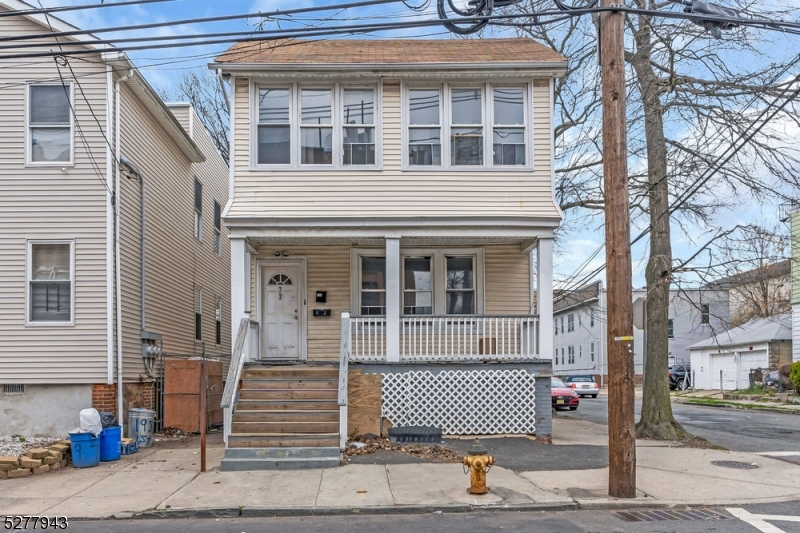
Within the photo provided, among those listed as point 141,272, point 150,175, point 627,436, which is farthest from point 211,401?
point 627,436

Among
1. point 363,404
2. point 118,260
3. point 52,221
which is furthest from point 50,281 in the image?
point 363,404

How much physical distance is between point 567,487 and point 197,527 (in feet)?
15.2

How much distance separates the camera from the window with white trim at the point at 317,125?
13.9 meters

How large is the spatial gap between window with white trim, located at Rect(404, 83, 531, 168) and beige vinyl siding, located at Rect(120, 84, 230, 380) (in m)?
5.78

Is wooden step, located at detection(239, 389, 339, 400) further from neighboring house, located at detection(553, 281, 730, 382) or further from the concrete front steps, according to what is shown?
neighboring house, located at detection(553, 281, 730, 382)

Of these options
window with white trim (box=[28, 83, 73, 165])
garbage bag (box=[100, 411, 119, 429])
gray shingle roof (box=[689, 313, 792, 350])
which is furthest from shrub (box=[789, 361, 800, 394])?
window with white trim (box=[28, 83, 73, 165])

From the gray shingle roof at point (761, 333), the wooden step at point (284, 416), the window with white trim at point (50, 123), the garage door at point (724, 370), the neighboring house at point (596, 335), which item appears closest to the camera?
the wooden step at point (284, 416)

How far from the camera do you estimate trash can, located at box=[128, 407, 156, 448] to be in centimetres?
1270

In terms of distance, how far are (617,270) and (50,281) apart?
395 inches

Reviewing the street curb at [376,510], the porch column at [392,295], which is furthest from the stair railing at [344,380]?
the street curb at [376,510]

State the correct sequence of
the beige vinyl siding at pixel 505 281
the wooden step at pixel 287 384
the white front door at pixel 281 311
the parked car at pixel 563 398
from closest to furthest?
the wooden step at pixel 287 384 < the white front door at pixel 281 311 < the beige vinyl siding at pixel 505 281 < the parked car at pixel 563 398

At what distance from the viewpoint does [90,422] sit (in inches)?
432

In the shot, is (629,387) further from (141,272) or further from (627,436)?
(141,272)

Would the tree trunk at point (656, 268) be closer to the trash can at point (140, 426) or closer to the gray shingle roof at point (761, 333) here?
the trash can at point (140, 426)
